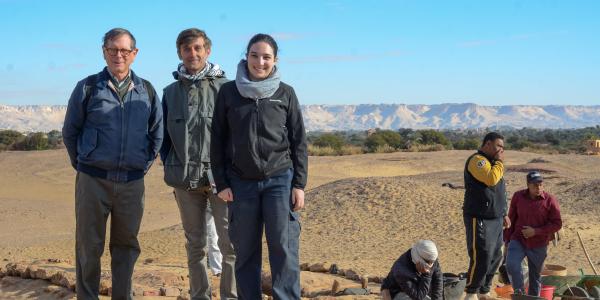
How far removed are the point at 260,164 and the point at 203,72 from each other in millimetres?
1080

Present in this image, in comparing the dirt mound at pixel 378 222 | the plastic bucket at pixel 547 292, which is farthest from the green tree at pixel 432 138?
the plastic bucket at pixel 547 292

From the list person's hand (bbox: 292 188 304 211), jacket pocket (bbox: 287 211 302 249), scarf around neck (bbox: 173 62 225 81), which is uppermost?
scarf around neck (bbox: 173 62 225 81)

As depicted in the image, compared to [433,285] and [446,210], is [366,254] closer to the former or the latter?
[446,210]

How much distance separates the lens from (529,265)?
6.63m

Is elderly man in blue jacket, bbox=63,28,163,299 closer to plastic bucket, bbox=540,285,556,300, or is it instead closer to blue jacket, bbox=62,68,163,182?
blue jacket, bbox=62,68,163,182

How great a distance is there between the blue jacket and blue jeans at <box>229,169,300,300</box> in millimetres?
727

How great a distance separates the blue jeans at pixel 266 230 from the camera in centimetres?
455

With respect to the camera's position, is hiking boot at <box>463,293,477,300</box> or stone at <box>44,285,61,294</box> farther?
hiking boot at <box>463,293,477,300</box>

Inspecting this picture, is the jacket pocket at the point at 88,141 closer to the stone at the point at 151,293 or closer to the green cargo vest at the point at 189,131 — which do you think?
the green cargo vest at the point at 189,131

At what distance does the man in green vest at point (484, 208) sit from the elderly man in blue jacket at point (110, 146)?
2.75 m

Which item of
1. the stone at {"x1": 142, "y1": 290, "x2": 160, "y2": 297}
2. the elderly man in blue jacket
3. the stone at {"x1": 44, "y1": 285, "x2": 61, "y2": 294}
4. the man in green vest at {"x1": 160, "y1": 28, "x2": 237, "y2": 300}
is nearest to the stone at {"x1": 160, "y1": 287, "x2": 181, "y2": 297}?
the stone at {"x1": 142, "y1": 290, "x2": 160, "y2": 297}

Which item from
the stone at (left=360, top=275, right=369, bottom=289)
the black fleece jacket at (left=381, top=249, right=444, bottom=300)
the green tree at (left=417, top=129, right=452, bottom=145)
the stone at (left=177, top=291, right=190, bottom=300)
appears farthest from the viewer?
the green tree at (left=417, top=129, right=452, bottom=145)

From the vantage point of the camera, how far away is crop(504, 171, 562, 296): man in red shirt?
6.57m

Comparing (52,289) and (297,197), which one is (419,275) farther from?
(52,289)
